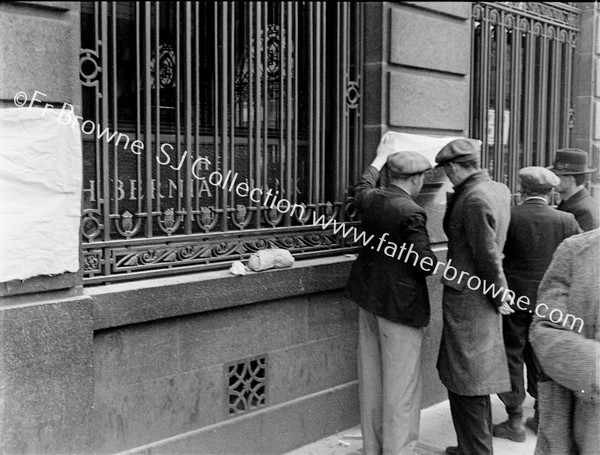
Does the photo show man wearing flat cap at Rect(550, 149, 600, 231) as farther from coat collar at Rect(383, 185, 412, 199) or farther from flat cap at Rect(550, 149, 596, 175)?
coat collar at Rect(383, 185, 412, 199)

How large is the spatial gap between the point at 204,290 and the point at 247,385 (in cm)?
76

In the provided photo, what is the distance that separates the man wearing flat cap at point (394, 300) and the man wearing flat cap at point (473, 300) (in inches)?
9.0

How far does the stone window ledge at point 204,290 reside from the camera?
4.08 meters

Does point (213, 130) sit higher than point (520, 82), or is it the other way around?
point (520, 82)

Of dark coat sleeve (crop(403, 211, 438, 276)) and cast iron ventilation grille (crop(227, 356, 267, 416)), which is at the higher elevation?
dark coat sleeve (crop(403, 211, 438, 276))

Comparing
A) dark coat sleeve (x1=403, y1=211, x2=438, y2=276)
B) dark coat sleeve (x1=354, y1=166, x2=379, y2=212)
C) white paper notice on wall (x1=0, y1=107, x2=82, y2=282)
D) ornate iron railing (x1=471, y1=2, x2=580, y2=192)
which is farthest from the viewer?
ornate iron railing (x1=471, y1=2, x2=580, y2=192)

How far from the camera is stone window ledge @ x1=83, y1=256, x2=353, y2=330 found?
4078 millimetres

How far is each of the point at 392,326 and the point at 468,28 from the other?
3.07 meters

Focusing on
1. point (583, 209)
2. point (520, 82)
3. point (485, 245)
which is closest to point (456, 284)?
point (485, 245)

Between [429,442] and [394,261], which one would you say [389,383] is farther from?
[429,442]

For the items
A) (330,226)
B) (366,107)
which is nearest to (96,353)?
(330,226)

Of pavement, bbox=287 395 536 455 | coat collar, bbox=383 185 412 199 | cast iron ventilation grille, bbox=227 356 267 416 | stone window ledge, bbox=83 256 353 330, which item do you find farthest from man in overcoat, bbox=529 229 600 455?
pavement, bbox=287 395 536 455

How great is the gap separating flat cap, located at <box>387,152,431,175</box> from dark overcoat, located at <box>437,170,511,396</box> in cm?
34

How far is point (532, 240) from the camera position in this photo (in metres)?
5.37
